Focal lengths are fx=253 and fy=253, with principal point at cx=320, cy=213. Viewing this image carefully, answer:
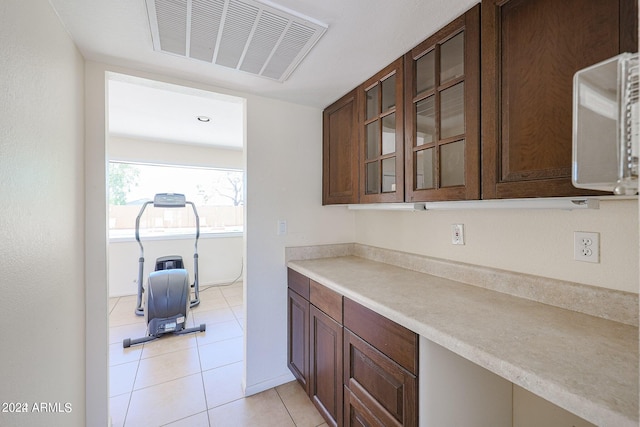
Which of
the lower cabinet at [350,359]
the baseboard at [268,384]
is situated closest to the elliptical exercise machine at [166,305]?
A: the baseboard at [268,384]

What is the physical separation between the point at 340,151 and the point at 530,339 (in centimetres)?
151

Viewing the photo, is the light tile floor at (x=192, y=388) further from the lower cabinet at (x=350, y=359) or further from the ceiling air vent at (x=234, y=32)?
the ceiling air vent at (x=234, y=32)

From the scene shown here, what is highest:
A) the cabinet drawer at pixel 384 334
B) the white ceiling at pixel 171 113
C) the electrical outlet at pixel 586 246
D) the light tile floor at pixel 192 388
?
the white ceiling at pixel 171 113

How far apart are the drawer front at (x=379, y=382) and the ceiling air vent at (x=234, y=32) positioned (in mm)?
1509

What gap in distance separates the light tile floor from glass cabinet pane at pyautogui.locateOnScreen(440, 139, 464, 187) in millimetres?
1619

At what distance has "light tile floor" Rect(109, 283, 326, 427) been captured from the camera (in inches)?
63.1

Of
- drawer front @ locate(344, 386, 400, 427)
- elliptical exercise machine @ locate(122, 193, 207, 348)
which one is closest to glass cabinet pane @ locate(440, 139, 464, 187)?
drawer front @ locate(344, 386, 400, 427)

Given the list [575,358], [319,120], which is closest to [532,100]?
[575,358]

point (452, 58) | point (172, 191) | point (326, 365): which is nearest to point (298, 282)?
point (326, 365)

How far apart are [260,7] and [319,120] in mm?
1118

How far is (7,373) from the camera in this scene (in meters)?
0.75

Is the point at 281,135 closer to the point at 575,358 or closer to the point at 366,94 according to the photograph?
the point at 366,94

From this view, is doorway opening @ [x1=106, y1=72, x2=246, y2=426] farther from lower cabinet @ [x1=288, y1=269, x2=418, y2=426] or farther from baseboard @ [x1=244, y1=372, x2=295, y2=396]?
lower cabinet @ [x1=288, y1=269, x2=418, y2=426]

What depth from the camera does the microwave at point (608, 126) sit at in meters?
0.37
